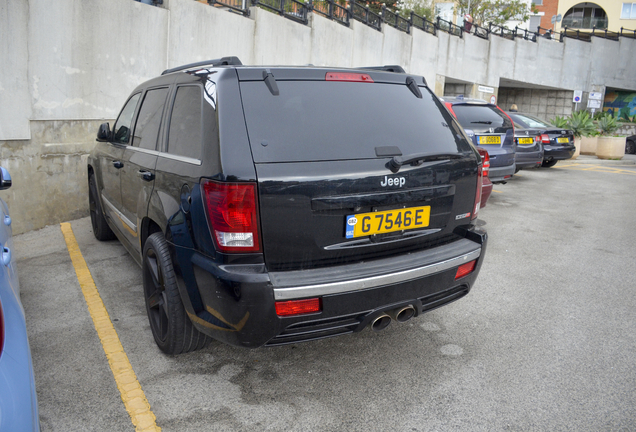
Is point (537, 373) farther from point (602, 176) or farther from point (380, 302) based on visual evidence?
point (602, 176)

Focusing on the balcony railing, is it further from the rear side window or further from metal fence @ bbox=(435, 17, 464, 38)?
the rear side window

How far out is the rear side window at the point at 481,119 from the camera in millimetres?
8695

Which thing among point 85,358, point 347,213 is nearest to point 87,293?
point 85,358

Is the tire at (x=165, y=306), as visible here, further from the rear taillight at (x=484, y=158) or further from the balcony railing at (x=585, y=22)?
the balcony railing at (x=585, y=22)

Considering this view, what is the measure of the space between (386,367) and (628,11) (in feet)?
189

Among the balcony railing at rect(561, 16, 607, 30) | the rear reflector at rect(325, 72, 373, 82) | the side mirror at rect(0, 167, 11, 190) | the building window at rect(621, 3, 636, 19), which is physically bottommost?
the side mirror at rect(0, 167, 11, 190)

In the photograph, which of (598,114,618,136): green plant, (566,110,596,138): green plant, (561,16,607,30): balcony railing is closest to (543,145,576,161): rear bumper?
(566,110,596,138): green plant

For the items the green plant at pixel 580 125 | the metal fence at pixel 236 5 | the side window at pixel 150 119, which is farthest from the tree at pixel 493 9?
the side window at pixel 150 119

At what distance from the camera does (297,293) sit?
246cm

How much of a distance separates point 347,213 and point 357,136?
0.47 metres

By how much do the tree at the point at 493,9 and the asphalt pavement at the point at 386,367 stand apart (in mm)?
36344

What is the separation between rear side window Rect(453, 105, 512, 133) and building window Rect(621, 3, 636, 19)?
164ft

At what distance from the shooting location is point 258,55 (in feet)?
37.8

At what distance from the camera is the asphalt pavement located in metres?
2.66
